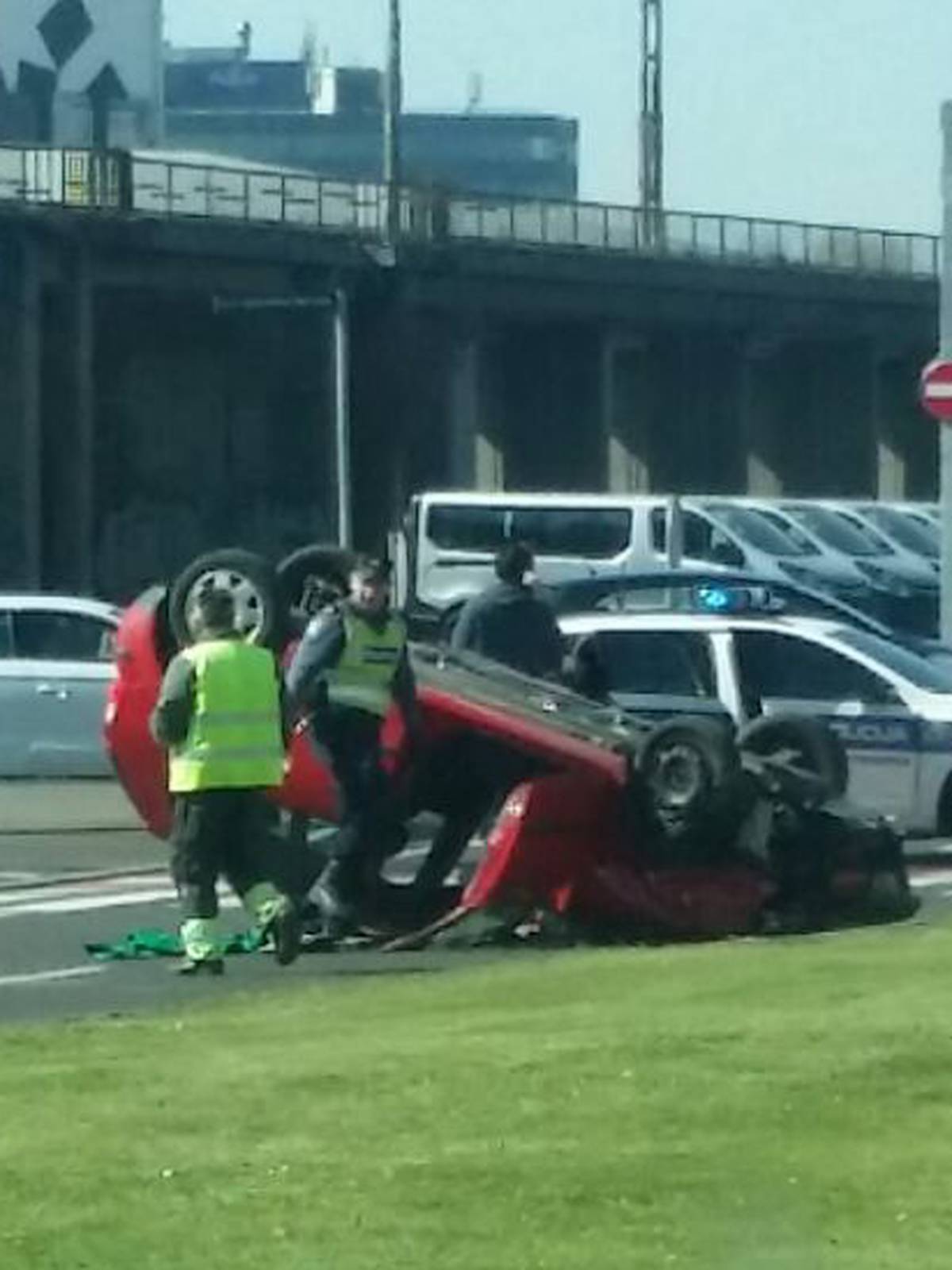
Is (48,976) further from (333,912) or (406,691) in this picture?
(406,691)

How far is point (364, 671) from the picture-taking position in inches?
778

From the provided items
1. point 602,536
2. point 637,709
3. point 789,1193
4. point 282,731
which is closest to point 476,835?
point 282,731

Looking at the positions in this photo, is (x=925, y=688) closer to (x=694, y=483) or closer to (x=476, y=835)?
(x=476, y=835)

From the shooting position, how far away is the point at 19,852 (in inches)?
1030

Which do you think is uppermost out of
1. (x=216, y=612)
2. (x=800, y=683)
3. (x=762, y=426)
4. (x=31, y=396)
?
(x=31, y=396)

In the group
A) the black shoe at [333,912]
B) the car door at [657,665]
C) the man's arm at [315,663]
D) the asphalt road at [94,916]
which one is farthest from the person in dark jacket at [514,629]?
the black shoe at [333,912]

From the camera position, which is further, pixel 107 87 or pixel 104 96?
pixel 104 96

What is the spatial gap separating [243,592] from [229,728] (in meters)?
2.88

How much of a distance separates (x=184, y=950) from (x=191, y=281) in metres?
47.6

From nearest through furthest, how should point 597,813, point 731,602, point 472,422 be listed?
point 597,813
point 731,602
point 472,422

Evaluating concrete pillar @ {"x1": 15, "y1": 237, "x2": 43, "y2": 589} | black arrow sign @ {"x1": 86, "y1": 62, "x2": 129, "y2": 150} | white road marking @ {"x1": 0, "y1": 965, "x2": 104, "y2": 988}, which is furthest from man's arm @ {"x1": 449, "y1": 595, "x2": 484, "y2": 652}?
black arrow sign @ {"x1": 86, "y1": 62, "x2": 129, "y2": 150}

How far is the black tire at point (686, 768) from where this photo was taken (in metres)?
19.4

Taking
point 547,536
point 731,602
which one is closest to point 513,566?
point 731,602

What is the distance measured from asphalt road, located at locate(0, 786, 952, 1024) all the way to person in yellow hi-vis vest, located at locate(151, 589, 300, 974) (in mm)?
Answer: 242
